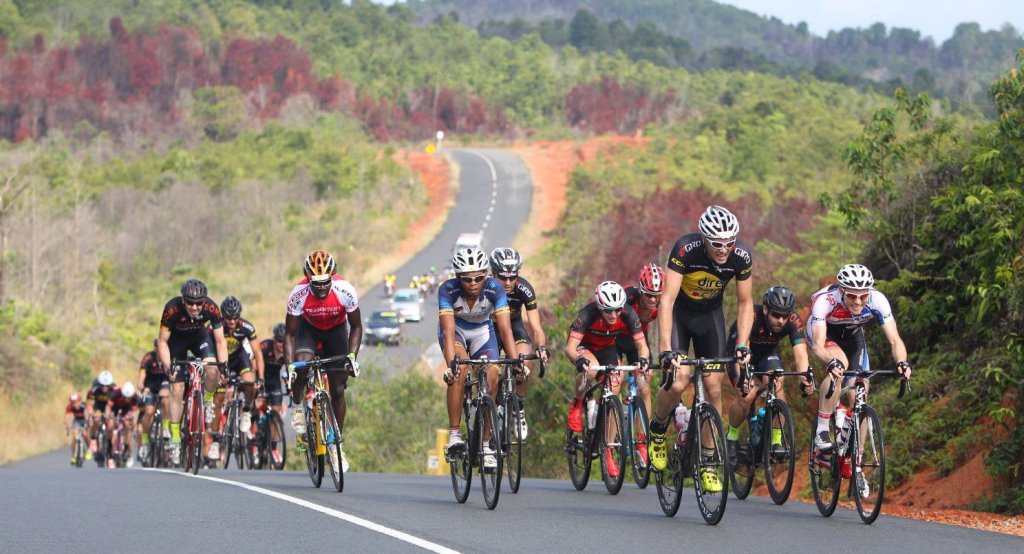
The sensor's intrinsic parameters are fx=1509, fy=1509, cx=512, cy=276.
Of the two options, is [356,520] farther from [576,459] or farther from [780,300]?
[780,300]

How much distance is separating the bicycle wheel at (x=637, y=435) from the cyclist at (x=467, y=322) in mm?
1125

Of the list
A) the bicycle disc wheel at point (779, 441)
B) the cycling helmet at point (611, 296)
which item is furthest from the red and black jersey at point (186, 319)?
the bicycle disc wheel at point (779, 441)

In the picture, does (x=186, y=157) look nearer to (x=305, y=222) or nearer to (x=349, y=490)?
(x=305, y=222)

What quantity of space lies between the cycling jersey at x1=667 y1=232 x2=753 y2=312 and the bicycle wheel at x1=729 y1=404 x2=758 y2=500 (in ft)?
4.50

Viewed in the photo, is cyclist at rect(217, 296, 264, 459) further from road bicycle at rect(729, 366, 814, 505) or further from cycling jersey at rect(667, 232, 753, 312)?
cycling jersey at rect(667, 232, 753, 312)

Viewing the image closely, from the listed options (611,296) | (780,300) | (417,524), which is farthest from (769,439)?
(417,524)

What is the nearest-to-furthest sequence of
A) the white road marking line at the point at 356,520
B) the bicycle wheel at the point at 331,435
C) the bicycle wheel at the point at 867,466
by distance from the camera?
the white road marking line at the point at 356,520, the bicycle wheel at the point at 867,466, the bicycle wheel at the point at 331,435

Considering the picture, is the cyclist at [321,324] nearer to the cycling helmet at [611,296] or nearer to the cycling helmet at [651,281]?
the cycling helmet at [611,296]

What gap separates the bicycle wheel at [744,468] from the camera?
13.6m

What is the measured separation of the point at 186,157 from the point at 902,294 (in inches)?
3073

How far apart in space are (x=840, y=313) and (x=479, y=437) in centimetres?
329

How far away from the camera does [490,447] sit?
12445 mm

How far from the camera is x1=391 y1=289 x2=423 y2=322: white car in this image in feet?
194

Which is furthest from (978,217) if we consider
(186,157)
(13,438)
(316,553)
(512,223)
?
(186,157)
